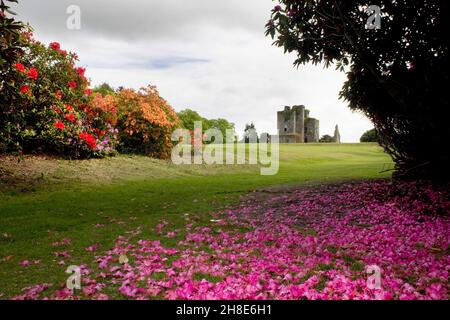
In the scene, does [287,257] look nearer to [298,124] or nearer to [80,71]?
[80,71]

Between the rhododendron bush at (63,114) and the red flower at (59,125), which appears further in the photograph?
the red flower at (59,125)

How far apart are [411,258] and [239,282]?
3.15 metres

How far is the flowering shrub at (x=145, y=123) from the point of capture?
22000mm

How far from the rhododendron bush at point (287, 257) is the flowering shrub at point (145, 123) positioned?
1294 centimetres

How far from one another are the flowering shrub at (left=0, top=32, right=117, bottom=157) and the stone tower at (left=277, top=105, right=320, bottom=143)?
208 feet

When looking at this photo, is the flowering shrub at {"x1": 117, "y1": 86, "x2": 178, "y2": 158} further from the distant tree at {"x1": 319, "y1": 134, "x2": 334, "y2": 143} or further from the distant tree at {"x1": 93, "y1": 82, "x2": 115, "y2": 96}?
the distant tree at {"x1": 319, "y1": 134, "x2": 334, "y2": 143}

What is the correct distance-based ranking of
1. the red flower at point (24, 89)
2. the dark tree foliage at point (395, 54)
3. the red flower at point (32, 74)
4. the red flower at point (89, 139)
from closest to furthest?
the dark tree foliage at point (395, 54) → the red flower at point (24, 89) → the red flower at point (32, 74) → the red flower at point (89, 139)

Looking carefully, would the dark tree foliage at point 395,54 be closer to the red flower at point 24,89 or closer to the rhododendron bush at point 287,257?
the rhododendron bush at point 287,257

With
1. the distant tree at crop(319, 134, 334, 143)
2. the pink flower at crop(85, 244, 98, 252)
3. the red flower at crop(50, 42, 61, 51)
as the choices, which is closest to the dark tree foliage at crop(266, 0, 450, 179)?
the pink flower at crop(85, 244, 98, 252)

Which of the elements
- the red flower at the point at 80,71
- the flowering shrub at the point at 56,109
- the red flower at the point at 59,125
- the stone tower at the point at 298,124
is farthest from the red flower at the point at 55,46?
the stone tower at the point at 298,124

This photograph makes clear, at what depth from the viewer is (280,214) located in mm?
10195

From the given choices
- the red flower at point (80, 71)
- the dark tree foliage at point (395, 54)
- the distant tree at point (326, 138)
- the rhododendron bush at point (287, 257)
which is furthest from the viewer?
the distant tree at point (326, 138)

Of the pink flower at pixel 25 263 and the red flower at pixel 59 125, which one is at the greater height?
the red flower at pixel 59 125
